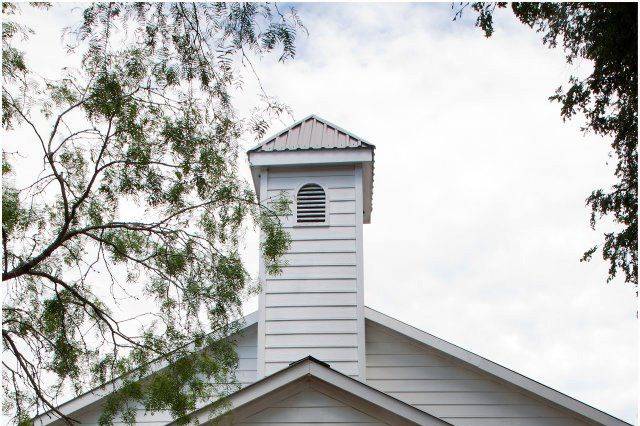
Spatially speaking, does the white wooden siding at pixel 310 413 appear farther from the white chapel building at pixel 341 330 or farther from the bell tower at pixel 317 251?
the bell tower at pixel 317 251

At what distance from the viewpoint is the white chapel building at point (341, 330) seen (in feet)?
38.0

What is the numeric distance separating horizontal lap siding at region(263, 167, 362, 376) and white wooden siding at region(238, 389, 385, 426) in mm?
1659

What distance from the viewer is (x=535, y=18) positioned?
7.95 metres

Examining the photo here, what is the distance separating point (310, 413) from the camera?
9.77 m

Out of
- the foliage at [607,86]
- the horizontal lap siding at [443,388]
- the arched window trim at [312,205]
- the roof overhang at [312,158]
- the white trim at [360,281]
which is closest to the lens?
the foliage at [607,86]

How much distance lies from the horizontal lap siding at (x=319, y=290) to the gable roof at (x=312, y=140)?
440mm

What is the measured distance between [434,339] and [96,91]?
22.9 ft

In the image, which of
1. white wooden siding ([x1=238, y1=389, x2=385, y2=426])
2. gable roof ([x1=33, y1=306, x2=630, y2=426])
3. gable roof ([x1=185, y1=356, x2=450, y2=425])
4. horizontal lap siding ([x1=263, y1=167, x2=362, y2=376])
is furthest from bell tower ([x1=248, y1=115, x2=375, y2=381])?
gable roof ([x1=185, y1=356, x2=450, y2=425])

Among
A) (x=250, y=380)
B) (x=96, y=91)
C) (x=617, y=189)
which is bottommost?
(x=250, y=380)

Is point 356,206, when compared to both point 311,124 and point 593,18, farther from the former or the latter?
point 593,18

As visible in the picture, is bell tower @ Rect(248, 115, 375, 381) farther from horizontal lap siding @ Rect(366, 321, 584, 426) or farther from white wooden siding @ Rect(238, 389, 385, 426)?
white wooden siding @ Rect(238, 389, 385, 426)

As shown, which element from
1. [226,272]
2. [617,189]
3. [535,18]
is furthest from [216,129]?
[617,189]

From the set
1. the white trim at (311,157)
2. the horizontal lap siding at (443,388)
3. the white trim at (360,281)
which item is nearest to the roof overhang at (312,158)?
the white trim at (311,157)

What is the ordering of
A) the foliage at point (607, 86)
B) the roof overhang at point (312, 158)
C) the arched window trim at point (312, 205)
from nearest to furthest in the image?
the foliage at point (607, 86) → the arched window trim at point (312, 205) → the roof overhang at point (312, 158)
